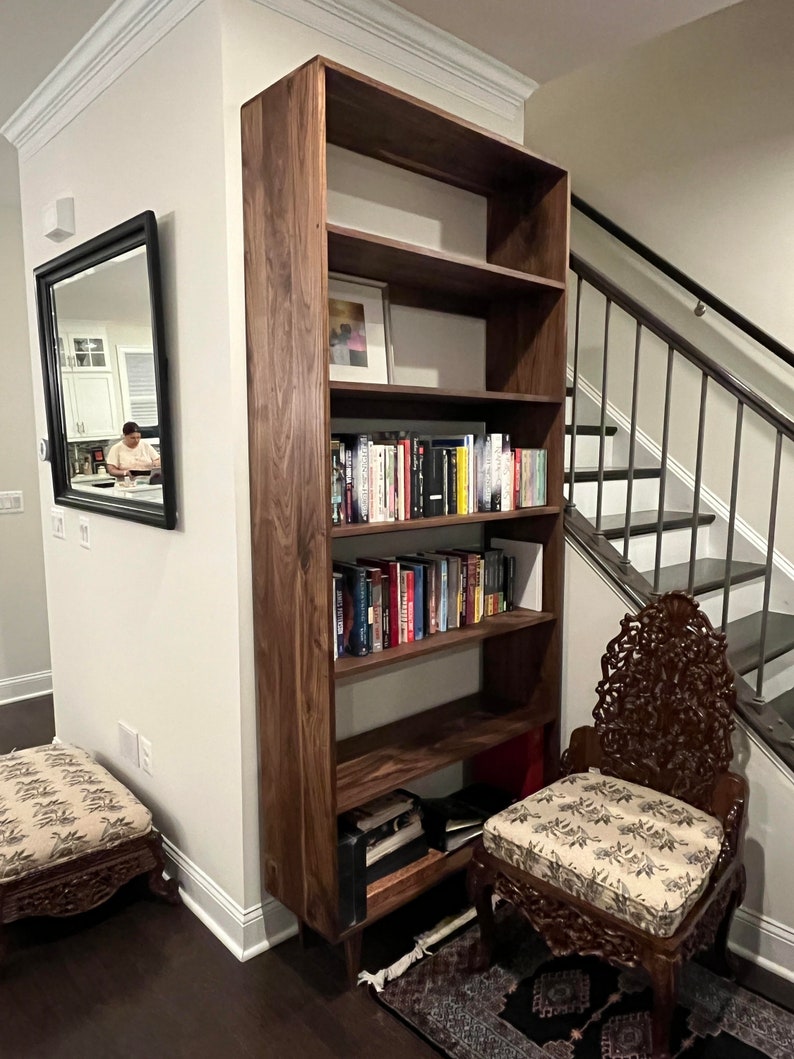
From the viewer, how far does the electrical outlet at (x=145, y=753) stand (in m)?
2.37

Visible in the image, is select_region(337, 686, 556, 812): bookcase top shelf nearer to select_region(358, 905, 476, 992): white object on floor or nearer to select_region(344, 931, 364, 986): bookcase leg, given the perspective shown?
select_region(344, 931, 364, 986): bookcase leg

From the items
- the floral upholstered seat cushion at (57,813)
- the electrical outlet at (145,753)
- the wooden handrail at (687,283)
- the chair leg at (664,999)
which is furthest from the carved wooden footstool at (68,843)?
the wooden handrail at (687,283)

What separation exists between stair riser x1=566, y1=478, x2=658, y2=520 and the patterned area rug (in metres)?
1.48

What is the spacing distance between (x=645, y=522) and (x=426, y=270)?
1.40 meters

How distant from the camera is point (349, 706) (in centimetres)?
217

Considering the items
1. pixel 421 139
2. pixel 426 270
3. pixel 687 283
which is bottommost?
pixel 426 270

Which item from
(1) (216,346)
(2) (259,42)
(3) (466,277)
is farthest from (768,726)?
(2) (259,42)

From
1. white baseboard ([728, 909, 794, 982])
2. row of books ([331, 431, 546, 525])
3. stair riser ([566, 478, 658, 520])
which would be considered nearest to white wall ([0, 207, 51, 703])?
row of books ([331, 431, 546, 525])

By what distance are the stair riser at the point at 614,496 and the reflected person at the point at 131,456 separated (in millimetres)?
1422

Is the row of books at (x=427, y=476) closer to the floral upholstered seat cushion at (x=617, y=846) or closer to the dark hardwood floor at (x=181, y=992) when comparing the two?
the floral upholstered seat cushion at (x=617, y=846)

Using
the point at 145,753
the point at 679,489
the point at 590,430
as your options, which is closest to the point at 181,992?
the point at 145,753

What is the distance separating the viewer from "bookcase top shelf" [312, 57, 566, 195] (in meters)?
1.67

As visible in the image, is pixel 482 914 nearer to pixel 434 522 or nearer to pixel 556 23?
pixel 434 522

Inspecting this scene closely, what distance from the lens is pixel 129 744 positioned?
2.47 m
